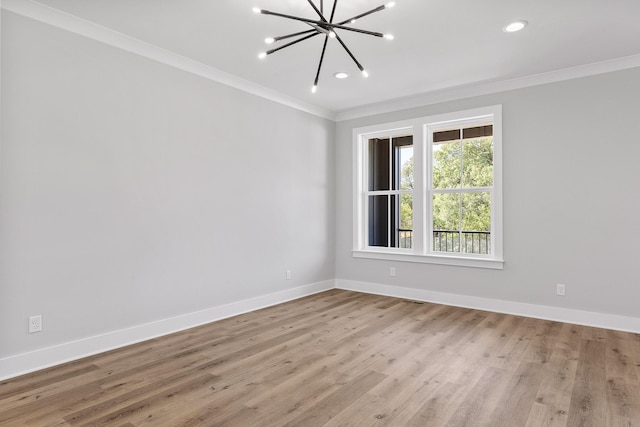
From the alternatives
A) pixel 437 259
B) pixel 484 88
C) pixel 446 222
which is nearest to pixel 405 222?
pixel 446 222

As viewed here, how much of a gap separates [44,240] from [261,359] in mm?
1915

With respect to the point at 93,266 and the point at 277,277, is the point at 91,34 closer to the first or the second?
the point at 93,266

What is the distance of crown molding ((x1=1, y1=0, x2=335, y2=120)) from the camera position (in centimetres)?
279

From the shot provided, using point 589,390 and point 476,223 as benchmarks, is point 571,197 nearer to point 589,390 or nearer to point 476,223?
point 476,223

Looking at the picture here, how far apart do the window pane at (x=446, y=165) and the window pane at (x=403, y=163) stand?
370 millimetres

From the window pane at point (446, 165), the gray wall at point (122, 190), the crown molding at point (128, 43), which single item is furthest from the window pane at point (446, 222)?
the crown molding at point (128, 43)

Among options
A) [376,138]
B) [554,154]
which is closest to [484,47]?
[554,154]

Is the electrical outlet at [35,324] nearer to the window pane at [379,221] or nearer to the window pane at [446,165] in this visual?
the window pane at [379,221]

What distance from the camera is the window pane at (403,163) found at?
5312 millimetres

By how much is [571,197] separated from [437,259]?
5.44 feet

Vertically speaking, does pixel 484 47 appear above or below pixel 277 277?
above

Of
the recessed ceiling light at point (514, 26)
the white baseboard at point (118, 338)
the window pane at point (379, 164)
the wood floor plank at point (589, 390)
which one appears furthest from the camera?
the window pane at point (379, 164)

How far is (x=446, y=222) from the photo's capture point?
497 cm

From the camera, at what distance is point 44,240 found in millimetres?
2852
